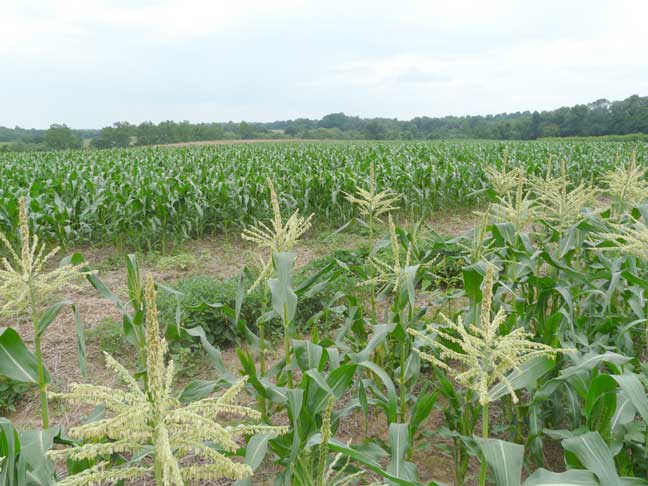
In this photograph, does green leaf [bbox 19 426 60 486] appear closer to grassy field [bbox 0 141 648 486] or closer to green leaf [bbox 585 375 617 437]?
grassy field [bbox 0 141 648 486]

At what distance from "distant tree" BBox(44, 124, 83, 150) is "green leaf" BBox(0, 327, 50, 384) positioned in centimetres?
6136

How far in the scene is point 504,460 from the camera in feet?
5.53

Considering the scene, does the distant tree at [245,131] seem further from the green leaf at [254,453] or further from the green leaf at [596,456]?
the green leaf at [596,456]

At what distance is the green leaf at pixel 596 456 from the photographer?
5.69 feet

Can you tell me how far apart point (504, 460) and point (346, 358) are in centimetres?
135

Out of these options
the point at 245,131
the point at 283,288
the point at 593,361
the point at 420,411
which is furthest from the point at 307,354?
the point at 245,131

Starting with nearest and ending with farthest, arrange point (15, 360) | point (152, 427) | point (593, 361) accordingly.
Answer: point (152, 427)
point (15, 360)
point (593, 361)

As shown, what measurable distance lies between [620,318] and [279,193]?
21.9 feet

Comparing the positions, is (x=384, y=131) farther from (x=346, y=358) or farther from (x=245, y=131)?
(x=346, y=358)

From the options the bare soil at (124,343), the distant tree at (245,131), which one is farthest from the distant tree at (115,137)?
the bare soil at (124,343)

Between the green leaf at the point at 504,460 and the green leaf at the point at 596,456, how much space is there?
30 centimetres

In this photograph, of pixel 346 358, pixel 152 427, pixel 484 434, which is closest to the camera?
pixel 152 427

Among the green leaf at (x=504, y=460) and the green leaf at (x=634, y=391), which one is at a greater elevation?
the green leaf at (x=634, y=391)

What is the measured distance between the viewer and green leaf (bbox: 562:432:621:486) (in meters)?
1.73
